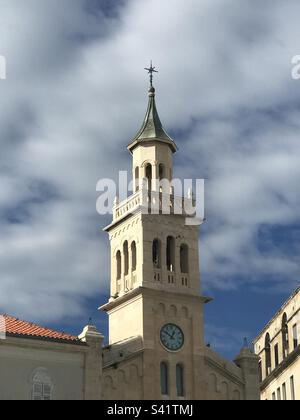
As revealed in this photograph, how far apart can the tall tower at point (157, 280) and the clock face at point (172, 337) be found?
2.5 inches

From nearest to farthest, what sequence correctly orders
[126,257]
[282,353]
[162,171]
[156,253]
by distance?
[156,253] < [126,257] < [162,171] < [282,353]

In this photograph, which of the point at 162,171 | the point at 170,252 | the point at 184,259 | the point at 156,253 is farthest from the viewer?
the point at 162,171

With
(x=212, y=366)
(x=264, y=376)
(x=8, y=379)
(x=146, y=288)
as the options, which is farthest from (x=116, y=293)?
(x=264, y=376)

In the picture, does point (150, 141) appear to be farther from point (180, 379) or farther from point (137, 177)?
point (180, 379)

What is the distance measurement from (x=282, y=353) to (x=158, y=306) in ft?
52.9

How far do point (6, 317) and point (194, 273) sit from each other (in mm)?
13566

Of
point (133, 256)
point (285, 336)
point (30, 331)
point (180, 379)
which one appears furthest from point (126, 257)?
point (285, 336)

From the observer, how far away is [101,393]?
5781 cm

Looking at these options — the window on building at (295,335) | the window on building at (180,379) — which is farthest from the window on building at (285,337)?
the window on building at (180,379)

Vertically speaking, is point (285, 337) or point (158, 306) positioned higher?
point (285, 337)

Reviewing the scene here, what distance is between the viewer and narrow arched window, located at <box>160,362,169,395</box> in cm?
6125

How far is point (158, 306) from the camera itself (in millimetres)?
63156

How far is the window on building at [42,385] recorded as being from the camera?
2183 inches
